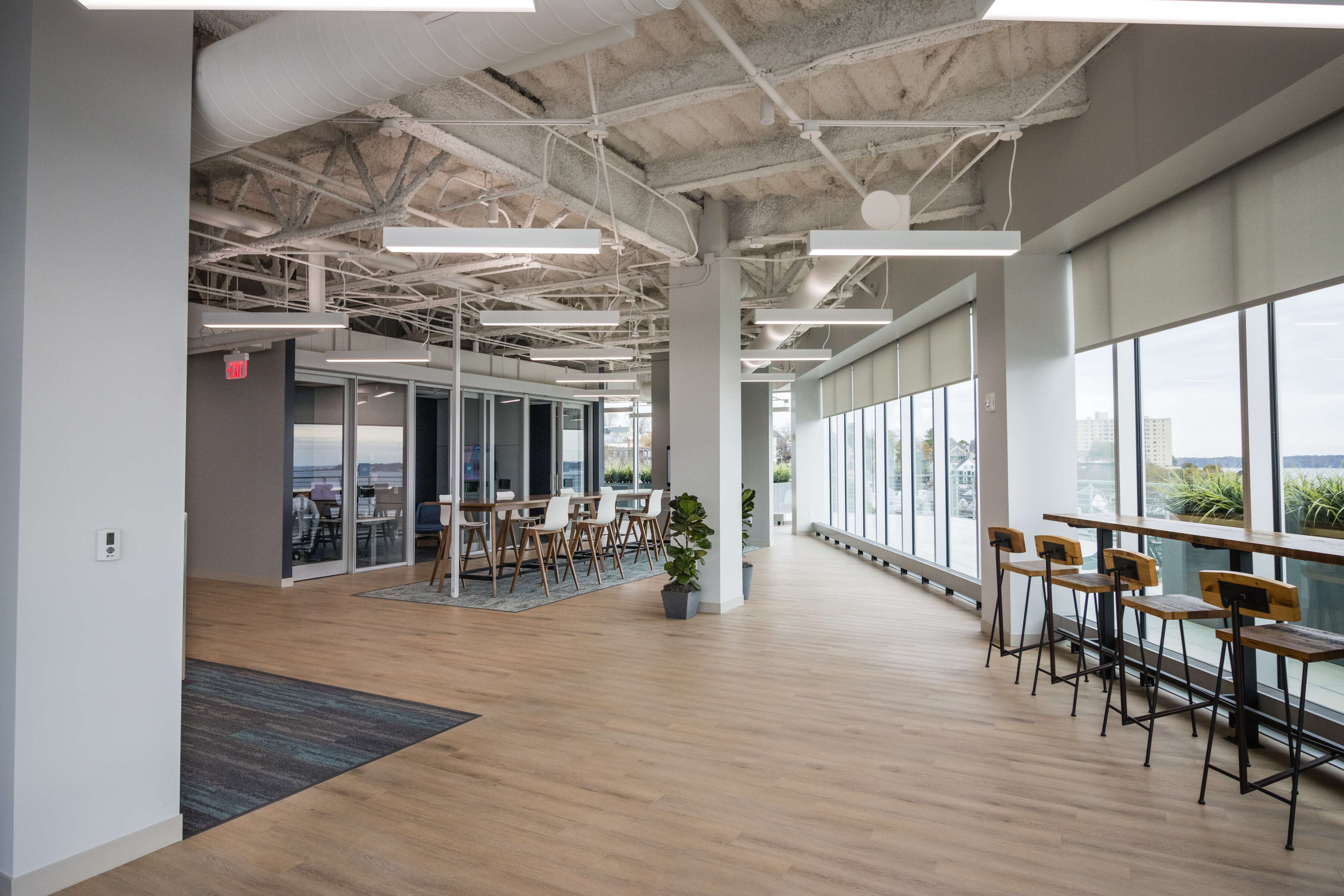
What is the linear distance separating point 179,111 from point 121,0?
47.2 inches

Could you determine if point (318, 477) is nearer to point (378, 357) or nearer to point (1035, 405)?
point (378, 357)

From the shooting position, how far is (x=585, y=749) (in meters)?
3.45

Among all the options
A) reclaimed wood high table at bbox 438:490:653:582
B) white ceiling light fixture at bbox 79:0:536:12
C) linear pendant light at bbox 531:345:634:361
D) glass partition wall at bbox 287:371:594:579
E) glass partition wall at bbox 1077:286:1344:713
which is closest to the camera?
white ceiling light fixture at bbox 79:0:536:12

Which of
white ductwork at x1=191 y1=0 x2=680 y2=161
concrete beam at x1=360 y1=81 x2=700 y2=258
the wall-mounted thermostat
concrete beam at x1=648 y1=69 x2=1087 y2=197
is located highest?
concrete beam at x1=648 y1=69 x2=1087 y2=197

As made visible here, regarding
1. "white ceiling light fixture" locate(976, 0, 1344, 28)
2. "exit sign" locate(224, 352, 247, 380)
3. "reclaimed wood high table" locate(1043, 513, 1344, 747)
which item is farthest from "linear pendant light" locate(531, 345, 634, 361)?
"white ceiling light fixture" locate(976, 0, 1344, 28)

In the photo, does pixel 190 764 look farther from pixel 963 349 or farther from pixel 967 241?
pixel 963 349

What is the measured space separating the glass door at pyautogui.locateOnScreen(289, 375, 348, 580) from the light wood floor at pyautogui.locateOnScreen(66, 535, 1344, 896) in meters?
3.74

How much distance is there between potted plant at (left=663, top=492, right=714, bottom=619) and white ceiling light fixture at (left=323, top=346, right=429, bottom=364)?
390 cm

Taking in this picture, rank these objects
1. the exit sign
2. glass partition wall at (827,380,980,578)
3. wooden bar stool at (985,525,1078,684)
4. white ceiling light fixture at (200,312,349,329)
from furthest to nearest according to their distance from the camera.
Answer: the exit sign
glass partition wall at (827,380,980,578)
white ceiling light fixture at (200,312,349,329)
wooden bar stool at (985,525,1078,684)

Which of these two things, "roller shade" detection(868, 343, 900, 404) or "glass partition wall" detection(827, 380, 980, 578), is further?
"roller shade" detection(868, 343, 900, 404)

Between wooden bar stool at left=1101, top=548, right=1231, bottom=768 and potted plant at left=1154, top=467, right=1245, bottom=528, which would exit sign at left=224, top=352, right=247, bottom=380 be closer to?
wooden bar stool at left=1101, top=548, right=1231, bottom=768

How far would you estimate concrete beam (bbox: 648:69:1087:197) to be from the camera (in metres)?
4.34

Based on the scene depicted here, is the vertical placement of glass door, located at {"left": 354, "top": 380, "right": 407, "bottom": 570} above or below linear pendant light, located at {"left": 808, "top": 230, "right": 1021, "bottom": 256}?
below

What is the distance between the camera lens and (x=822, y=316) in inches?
241
